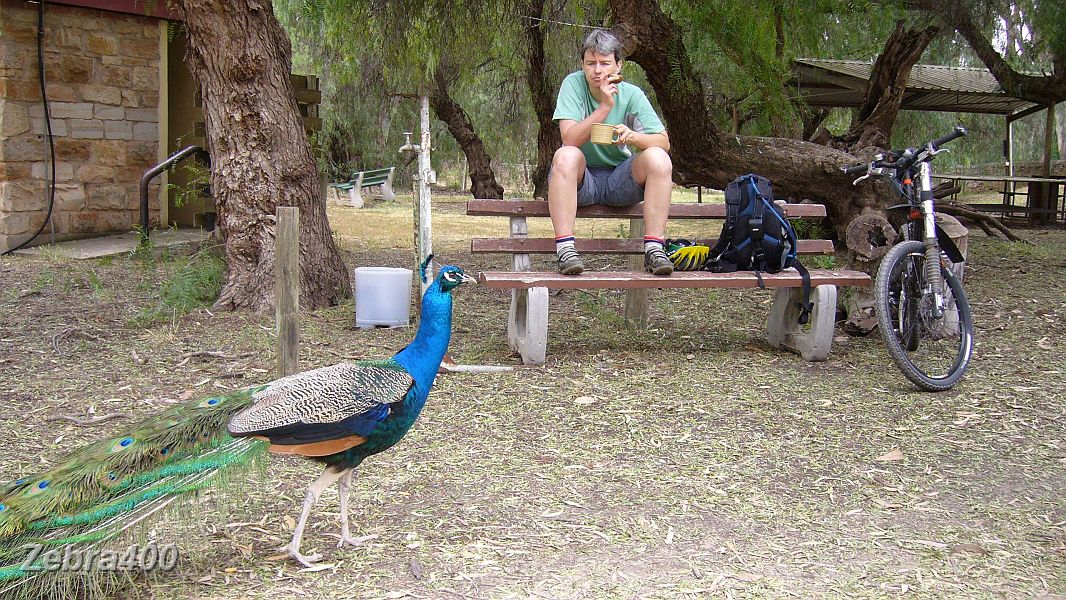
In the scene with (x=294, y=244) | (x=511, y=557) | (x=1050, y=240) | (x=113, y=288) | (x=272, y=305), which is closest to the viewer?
(x=511, y=557)

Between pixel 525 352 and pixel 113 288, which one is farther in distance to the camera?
pixel 113 288

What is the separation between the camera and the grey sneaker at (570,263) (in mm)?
5148

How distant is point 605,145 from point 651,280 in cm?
93

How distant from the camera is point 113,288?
293 inches

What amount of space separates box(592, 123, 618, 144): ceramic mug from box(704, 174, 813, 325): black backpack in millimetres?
835

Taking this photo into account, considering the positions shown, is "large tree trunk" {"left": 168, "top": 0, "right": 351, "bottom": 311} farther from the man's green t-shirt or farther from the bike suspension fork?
the bike suspension fork

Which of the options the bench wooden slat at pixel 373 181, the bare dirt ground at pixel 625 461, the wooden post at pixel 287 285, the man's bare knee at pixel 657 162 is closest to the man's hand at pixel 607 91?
the man's bare knee at pixel 657 162

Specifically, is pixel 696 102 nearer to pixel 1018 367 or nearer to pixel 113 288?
pixel 1018 367

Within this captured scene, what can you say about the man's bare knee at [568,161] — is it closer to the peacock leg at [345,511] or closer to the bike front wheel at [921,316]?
the bike front wheel at [921,316]

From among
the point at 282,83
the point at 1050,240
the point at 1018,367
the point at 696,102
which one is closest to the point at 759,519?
the point at 1018,367

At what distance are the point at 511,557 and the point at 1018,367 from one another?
3.62 metres

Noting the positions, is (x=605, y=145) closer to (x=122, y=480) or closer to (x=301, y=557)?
(x=301, y=557)

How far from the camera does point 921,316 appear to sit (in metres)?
5.02
